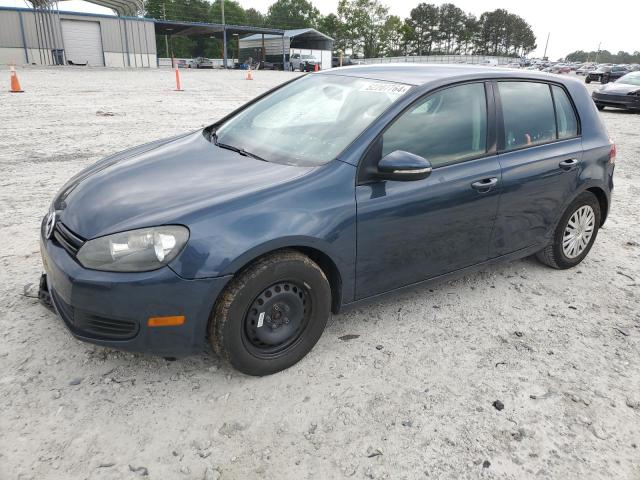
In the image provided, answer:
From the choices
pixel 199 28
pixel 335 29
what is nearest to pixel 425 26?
pixel 335 29

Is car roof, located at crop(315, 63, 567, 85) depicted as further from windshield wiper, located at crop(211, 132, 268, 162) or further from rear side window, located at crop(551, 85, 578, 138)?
windshield wiper, located at crop(211, 132, 268, 162)

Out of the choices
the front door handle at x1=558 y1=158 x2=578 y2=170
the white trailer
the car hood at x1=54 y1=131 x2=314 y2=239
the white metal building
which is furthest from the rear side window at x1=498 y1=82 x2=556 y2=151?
the white trailer

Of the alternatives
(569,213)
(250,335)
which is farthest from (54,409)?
(569,213)

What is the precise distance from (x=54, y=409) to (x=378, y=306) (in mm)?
2059

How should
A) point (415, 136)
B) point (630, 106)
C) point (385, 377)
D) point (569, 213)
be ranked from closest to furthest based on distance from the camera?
A: point (385, 377) < point (415, 136) < point (569, 213) < point (630, 106)

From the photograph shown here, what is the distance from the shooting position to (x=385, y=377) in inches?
108

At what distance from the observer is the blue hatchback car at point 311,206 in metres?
2.29

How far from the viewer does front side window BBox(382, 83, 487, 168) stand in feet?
9.59

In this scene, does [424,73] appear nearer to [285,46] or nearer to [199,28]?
[285,46]

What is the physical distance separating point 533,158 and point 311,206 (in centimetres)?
187

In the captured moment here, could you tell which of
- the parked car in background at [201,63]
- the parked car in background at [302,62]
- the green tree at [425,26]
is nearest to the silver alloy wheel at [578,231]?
the parked car in background at [302,62]

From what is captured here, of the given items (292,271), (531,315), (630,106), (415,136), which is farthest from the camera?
(630,106)

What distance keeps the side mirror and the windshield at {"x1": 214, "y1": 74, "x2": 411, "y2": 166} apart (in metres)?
0.27

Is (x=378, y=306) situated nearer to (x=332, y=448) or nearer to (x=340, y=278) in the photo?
(x=340, y=278)
